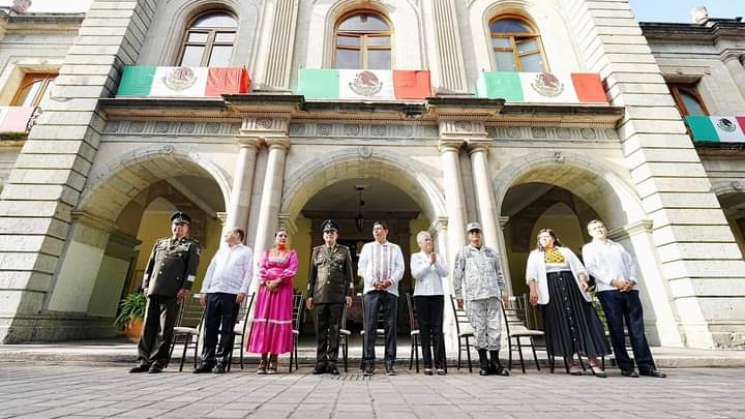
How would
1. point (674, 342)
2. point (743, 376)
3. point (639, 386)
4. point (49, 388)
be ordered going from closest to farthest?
1. point (49, 388)
2. point (639, 386)
3. point (743, 376)
4. point (674, 342)

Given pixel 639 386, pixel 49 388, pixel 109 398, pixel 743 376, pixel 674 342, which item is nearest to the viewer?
pixel 109 398

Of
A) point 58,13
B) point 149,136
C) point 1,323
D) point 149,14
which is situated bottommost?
point 1,323

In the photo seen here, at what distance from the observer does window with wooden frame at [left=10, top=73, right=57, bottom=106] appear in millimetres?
10508

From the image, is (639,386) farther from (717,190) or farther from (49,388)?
(717,190)

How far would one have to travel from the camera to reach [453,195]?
7520mm

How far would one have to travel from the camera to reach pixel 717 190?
9219mm

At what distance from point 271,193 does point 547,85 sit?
7654 mm

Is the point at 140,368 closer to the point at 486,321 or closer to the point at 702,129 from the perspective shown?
the point at 486,321

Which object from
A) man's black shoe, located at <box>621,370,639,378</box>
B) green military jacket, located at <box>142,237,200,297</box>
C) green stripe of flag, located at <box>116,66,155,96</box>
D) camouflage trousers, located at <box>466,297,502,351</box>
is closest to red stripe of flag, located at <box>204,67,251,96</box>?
green stripe of flag, located at <box>116,66,155,96</box>

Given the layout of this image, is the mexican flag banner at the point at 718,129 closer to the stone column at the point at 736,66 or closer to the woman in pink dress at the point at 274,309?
the stone column at the point at 736,66

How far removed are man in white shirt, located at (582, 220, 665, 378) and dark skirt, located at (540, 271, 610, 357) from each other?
17 centimetres

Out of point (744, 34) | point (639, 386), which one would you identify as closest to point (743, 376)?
point (639, 386)

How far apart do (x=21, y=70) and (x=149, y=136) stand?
6984 millimetres

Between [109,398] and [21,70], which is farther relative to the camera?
[21,70]
